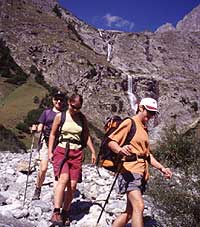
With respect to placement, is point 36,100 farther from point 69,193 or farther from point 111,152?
point 111,152

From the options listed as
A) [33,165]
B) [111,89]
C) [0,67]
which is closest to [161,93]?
[111,89]

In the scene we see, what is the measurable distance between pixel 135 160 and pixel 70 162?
1574 millimetres

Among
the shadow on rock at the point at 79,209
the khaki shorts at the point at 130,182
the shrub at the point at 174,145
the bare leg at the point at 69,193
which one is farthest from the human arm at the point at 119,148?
the shrub at the point at 174,145

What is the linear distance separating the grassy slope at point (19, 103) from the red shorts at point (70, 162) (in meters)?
40.5

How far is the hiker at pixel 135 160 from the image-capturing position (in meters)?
5.47

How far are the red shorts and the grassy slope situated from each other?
40.5 meters

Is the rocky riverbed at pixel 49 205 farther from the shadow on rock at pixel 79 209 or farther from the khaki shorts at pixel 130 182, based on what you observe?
the khaki shorts at pixel 130 182

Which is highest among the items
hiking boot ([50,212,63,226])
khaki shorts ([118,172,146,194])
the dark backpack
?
the dark backpack

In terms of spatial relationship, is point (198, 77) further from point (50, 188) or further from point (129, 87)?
point (50, 188)

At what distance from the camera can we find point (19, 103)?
2312 inches

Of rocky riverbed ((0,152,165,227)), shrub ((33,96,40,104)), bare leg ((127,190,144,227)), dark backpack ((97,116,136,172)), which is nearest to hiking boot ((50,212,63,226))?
rocky riverbed ((0,152,165,227))

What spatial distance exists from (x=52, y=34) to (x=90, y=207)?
273ft

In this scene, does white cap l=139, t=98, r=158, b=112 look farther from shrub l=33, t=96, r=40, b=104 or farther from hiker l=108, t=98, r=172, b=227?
shrub l=33, t=96, r=40, b=104

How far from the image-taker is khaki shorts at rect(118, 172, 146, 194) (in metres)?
5.58
